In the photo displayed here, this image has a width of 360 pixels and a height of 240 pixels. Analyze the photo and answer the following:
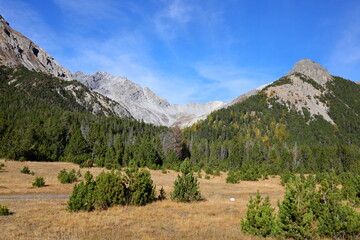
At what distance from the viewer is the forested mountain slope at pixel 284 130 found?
323 feet

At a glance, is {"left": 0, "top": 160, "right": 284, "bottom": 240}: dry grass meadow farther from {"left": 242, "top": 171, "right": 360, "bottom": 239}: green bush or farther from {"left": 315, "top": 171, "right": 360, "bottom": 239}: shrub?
{"left": 315, "top": 171, "right": 360, "bottom": 239}: shrub

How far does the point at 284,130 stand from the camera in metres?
145

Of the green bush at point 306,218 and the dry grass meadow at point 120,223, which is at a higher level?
the green bush at point 306,218

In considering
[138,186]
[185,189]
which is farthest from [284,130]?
[138,186]

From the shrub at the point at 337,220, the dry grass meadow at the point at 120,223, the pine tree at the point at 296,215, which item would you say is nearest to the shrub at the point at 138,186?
the dry grass meadow at the point at 120,223

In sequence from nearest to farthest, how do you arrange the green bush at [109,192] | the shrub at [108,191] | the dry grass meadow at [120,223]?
the dry grass meadow at [120,223], the green bush at [109,192], the shrub at [108,191]

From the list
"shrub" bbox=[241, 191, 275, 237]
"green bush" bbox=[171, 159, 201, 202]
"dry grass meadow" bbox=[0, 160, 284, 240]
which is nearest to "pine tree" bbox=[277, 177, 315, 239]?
"shrub" bbox=[241, 191, 275, 237]

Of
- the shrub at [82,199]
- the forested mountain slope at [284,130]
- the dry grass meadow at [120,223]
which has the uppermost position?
the forested mountain slope at [284,130]

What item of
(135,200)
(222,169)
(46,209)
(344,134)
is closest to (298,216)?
(135,200)

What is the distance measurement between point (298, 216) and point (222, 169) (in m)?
73.6

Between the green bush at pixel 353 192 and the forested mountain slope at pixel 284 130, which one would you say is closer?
the green bush at pixel 353 192

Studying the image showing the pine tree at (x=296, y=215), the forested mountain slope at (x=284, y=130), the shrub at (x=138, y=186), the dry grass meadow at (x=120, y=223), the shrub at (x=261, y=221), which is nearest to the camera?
the pine tree at (x=296, y=215)

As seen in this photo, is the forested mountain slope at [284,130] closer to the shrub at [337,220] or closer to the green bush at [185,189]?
the green bush at [185,189]

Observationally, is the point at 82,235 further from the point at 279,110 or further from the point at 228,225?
the point at 279,110
